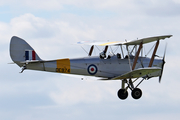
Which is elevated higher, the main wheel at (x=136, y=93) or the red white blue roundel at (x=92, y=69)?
the red white blue roundel at (x=92, y=69)

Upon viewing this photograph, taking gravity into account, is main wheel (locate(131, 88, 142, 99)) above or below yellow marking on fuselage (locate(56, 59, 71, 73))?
below

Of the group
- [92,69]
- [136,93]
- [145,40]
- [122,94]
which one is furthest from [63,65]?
[145,40]

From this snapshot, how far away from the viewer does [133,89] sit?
98.7 ft

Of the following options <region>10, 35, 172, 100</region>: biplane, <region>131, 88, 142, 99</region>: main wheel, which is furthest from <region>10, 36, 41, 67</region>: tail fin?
<region>131, 88, 142, 99</region>: main wheel

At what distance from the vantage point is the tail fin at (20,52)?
95.3 ft

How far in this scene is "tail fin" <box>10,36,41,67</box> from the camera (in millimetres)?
29062

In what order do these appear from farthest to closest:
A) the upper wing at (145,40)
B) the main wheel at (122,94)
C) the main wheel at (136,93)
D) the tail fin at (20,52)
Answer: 1. the main wheel at (122,94)
2. the main wheel at (136,93)
3. the tail fin at (20,52)
4. the upper wing at (145,40)

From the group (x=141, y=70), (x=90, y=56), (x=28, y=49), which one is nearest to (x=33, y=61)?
(x=28, y=49)

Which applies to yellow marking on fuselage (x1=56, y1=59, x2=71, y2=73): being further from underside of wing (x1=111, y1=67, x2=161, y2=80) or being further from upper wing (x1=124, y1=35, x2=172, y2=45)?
upper wing (x1=124, y1=35, x2=172, y2=45)

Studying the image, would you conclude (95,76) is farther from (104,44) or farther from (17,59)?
(17,59)

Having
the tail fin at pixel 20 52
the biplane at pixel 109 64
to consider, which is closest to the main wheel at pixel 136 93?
the biplane at pixel 109 64

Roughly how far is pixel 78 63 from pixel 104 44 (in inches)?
61.6

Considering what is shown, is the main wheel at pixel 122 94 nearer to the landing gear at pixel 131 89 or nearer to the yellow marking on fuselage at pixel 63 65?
the landing gear at pixel 131 89

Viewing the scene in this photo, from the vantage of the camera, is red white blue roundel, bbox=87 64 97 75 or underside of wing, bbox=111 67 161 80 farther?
red white blue roundel, bbox=87 64 97 75
